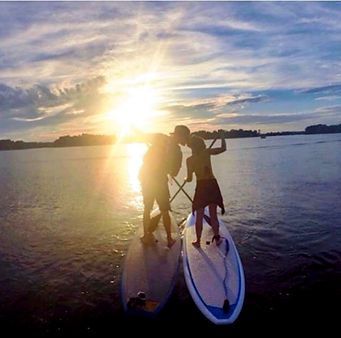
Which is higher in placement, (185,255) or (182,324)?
(185,255)

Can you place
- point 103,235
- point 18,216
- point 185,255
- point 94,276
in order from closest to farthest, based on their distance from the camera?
point 185,255 → point 94,276 → point 103,235 → point 18,216

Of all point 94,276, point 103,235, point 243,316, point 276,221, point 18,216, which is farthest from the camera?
point 18,216

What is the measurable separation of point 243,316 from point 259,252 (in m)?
3.70

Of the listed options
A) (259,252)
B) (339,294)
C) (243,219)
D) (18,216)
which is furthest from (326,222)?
(18,216)

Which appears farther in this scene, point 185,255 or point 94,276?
point 94,276

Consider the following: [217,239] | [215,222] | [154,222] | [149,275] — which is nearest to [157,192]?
[215,222]

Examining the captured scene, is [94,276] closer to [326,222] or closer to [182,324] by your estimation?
[182,324]

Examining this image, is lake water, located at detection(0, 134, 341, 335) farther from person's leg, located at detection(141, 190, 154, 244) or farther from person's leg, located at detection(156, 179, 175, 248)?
person's leg, located at detection(156, 179, 175, 248)

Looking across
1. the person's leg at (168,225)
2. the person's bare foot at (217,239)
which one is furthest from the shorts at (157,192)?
the person's bare foot at (217,239)

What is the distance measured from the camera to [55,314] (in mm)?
7621

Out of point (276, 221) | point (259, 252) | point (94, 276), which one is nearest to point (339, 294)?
point (259, 252)

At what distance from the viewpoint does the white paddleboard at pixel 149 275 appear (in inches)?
274

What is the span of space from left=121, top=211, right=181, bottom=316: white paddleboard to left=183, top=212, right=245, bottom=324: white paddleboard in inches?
13.9

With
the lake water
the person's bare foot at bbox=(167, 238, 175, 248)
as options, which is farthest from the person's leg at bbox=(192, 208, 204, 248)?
the lake water
